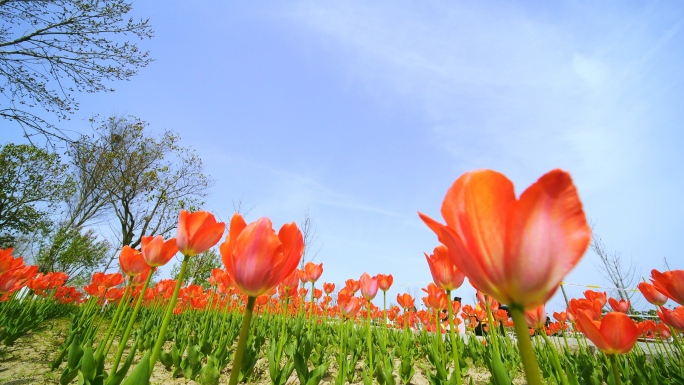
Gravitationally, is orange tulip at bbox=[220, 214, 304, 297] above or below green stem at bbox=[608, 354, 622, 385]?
above

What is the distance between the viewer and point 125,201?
59.8 feet

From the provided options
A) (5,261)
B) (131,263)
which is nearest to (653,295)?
(131,263)

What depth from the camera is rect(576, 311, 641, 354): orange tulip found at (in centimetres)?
140

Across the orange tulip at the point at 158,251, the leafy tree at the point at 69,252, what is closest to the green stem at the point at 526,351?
the orange tulip at the point at 158,251

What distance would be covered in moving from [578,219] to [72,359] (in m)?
2.80

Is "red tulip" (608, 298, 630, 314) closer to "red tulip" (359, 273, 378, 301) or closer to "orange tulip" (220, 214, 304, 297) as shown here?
"red tulip" (359, 273, 378, 301)

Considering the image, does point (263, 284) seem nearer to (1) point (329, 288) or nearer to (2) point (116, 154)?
(1) point (329, 288)

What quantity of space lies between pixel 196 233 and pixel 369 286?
2.19 meters

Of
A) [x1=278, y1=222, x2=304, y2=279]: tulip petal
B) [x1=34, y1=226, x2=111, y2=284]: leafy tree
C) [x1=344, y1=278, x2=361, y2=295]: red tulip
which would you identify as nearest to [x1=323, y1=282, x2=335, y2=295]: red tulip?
[x1=344, y1=278, x2=361, y2=295]: red tulip

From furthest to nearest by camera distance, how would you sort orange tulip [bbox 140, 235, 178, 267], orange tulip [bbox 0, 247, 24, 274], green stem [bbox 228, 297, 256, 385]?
1. orange tulip [bbox 0, 247, 24, 274]
2. orange tulip [bbox 140, 235, 178, 267]
3. green stem [bbox 228, 297, 256, 385]

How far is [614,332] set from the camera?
1419mm

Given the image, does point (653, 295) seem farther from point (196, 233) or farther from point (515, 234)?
point (196, 233)

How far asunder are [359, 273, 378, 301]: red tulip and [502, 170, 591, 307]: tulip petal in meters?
2.72

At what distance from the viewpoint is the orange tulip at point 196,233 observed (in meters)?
1.42
